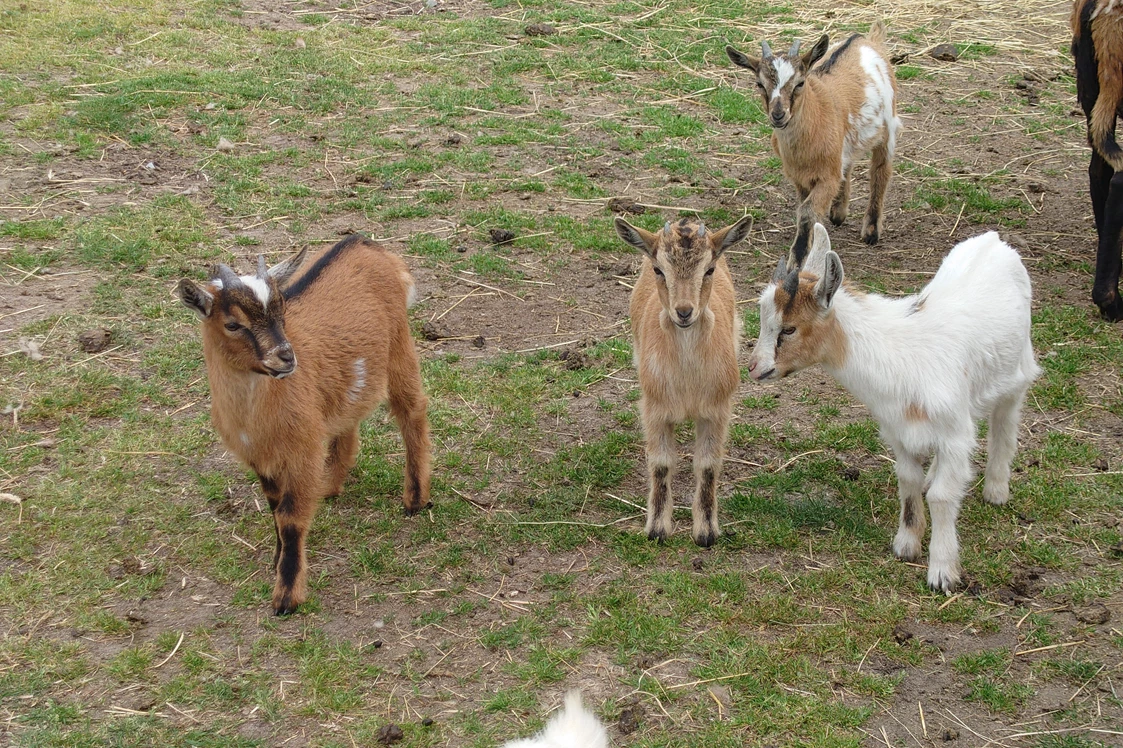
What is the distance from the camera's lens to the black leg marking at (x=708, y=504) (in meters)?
4.95

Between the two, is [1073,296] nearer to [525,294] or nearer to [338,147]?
[525,294]

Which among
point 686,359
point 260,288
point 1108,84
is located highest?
point 1108,84

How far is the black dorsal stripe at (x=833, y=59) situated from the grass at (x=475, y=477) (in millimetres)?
1037

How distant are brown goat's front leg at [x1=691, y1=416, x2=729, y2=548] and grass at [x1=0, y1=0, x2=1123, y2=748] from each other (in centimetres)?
10

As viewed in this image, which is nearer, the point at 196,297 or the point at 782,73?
the point at 196,297

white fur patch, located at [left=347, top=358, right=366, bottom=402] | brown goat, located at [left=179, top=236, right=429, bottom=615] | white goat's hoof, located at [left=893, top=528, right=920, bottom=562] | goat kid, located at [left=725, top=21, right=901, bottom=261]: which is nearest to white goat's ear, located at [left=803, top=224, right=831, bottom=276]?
white goat's hoof, located at [left=893, top=528, right=920, bottom=562]

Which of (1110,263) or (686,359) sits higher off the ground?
(686,359)

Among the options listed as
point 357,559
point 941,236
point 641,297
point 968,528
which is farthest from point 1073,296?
point 357,559

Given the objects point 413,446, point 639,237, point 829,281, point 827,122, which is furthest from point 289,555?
point 827,122

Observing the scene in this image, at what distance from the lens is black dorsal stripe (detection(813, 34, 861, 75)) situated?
8.22 metres

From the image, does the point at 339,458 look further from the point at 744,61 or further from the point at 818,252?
the point at 744,61

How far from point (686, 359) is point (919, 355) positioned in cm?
102

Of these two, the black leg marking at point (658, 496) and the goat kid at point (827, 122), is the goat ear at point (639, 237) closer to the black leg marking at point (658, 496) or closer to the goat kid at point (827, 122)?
the black leg marking at point (658, 496)

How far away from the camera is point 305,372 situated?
4.70 m
